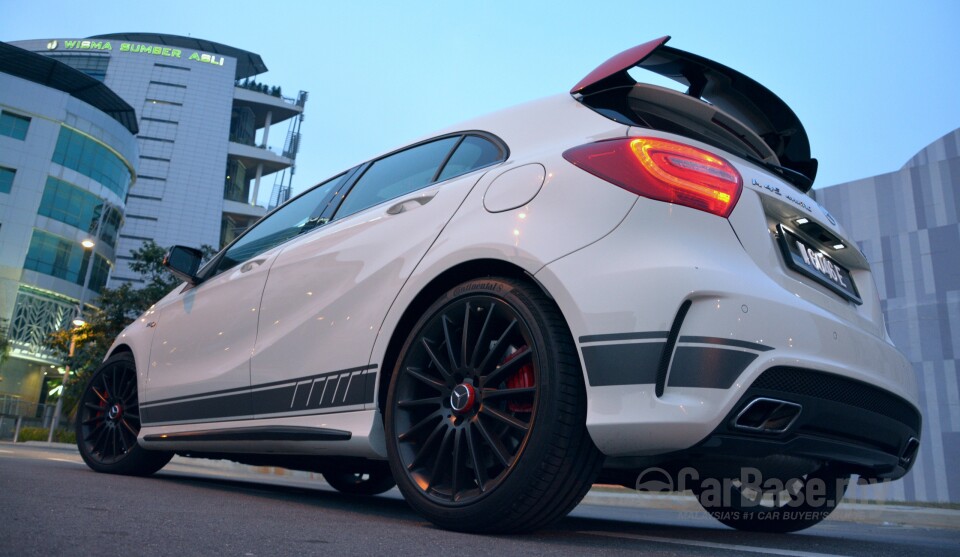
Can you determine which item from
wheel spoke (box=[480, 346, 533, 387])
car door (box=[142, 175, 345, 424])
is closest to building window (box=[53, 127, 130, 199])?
car door (box=[142, 175, 345, 424])

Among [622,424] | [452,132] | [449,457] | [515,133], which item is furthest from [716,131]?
[449,457]

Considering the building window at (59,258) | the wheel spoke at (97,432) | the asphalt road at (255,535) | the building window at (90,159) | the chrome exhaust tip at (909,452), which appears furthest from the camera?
the building window at (90,159)

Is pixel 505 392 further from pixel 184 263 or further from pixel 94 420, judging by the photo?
pixel 94 420

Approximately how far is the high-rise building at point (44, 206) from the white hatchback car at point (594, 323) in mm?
41131

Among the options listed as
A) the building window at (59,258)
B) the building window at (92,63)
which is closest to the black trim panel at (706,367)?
the building window at (59,258)

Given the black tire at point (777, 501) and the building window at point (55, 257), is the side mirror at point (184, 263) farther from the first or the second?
the building window at point (55, 257)

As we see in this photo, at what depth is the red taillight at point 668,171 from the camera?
2354 mm

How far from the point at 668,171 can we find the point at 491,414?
3.06 ft

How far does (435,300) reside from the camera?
2838mm

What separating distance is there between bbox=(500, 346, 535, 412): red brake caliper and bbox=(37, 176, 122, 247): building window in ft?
144

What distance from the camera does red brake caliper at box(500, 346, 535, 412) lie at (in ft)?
7.98

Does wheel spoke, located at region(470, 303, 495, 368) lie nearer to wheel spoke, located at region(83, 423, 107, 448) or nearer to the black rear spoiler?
the black rear spoiler

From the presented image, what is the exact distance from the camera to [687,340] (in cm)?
214

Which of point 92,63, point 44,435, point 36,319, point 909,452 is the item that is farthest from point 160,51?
point 909,452
